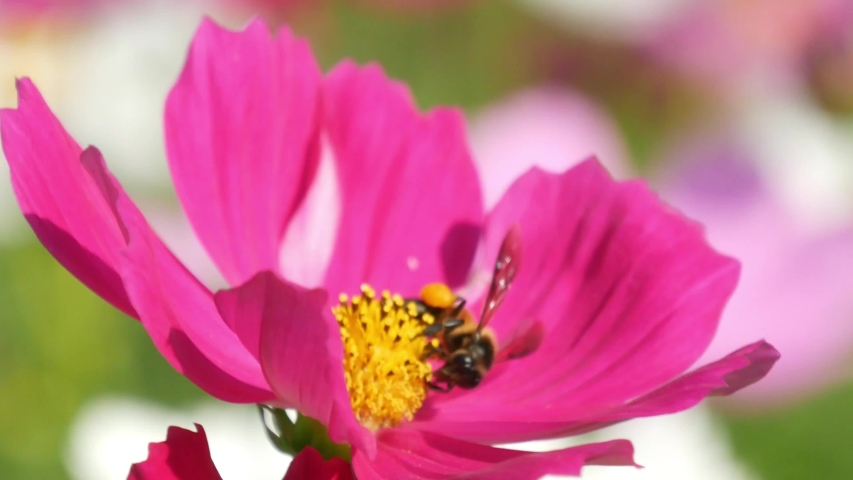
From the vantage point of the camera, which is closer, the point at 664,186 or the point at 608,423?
the point at 608,423

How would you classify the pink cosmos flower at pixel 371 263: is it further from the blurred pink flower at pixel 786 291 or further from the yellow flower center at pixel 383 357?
the blurred pink flower at pixel 786 291

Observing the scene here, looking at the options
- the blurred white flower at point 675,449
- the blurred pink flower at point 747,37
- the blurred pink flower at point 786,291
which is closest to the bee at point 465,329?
the blurred white flower at point 675,449

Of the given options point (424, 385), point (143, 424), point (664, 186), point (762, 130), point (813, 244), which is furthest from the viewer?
point (762, 130)

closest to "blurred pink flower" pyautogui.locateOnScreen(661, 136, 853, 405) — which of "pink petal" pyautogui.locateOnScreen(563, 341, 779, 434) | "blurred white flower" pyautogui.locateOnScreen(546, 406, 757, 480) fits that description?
"blurred white flower" pyautogui.locateOnScreen(546, 406, 757, 480)

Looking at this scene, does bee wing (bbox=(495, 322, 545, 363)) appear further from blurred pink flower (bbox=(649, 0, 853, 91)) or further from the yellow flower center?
blurred pink flower (bbox=(649, 0, 853, 91))

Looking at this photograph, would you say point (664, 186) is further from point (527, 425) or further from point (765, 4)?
point (527, 425)

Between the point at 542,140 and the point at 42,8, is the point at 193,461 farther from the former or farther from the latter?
→ the point at 42,8

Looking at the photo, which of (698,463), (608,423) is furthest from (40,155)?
(698,463)

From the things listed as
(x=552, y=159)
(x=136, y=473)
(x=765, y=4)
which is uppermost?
(x=765, y=4)
